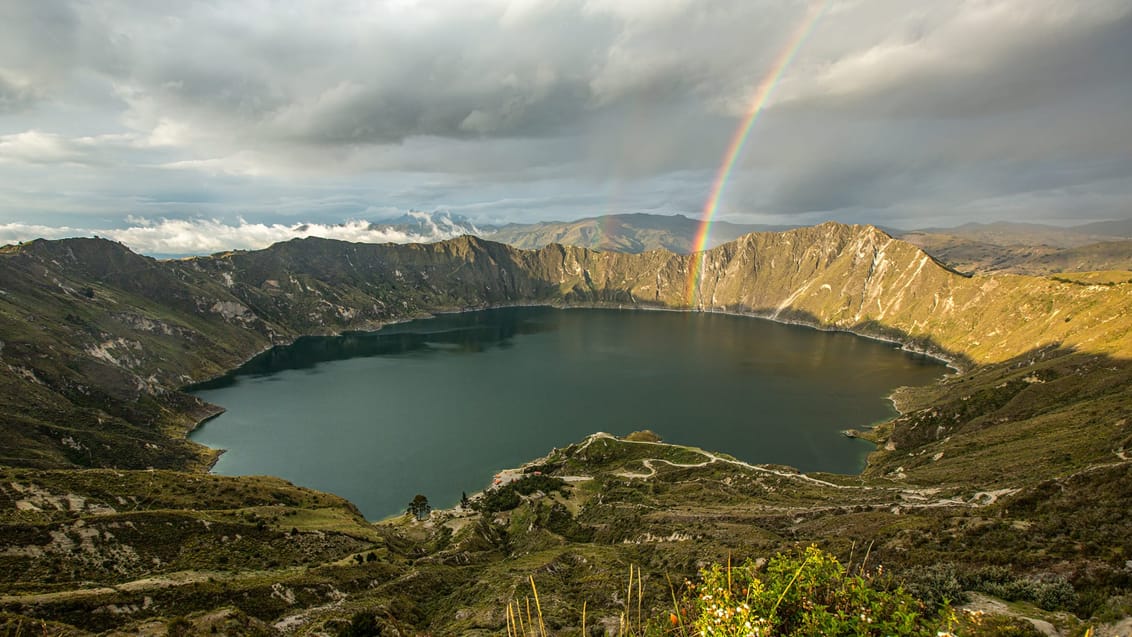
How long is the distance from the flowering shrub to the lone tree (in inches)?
4008

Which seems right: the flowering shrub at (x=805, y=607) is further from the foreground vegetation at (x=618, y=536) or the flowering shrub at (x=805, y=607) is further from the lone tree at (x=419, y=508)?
the lone tree at (x=419, y=508)

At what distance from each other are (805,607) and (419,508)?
104864 mm

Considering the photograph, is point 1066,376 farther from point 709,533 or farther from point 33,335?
point 33,335

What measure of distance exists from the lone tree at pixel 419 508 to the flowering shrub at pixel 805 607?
102m

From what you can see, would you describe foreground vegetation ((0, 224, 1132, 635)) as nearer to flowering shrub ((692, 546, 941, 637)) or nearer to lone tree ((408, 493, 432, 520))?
flowering shrub ((692, 546, 941, 637))

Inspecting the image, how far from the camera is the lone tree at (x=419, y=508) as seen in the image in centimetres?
10203

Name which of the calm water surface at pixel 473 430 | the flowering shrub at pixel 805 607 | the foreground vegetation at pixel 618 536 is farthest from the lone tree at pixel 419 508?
the flowering shrub at pixel 805 607

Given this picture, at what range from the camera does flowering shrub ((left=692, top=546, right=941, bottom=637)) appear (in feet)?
30.2

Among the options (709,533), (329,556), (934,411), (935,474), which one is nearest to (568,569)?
(709,533)

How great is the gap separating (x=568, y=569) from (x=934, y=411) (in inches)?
4837

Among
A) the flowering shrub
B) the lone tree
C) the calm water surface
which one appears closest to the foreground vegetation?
the flowering shrub

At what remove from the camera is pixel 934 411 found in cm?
12775

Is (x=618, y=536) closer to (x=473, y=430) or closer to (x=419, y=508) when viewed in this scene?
(x=419, y=508)

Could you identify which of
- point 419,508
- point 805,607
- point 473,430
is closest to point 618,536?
point 419,508
